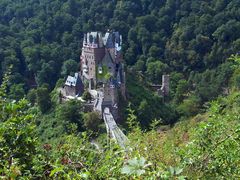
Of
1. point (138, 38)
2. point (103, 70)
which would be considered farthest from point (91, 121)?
point (138, 38)

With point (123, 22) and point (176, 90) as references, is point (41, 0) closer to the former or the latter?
point (123, 22)

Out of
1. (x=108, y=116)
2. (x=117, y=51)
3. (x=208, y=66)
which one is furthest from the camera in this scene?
(x=208, y=66)

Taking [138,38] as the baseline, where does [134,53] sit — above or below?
below

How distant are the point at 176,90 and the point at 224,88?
3820mm

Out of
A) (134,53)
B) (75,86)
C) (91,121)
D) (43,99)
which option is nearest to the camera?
(91,121)

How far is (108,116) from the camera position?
74.5 ft

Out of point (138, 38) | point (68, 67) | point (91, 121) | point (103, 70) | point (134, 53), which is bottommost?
point (91, 121)

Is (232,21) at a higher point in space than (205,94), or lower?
higher

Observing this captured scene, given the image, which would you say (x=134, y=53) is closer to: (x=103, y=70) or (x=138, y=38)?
(x=138, y=38)

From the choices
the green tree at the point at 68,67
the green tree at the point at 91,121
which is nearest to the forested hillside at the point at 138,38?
the green tree at the point at 68,67

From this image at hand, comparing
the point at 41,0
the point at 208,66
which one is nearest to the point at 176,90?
the point at 208,66

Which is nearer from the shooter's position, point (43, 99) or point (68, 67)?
point (43, 99)

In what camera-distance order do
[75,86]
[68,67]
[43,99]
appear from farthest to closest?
[68,67], [43,99], [75,86]

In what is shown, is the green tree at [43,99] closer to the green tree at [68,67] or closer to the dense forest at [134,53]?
the dense forest at [134,53]
